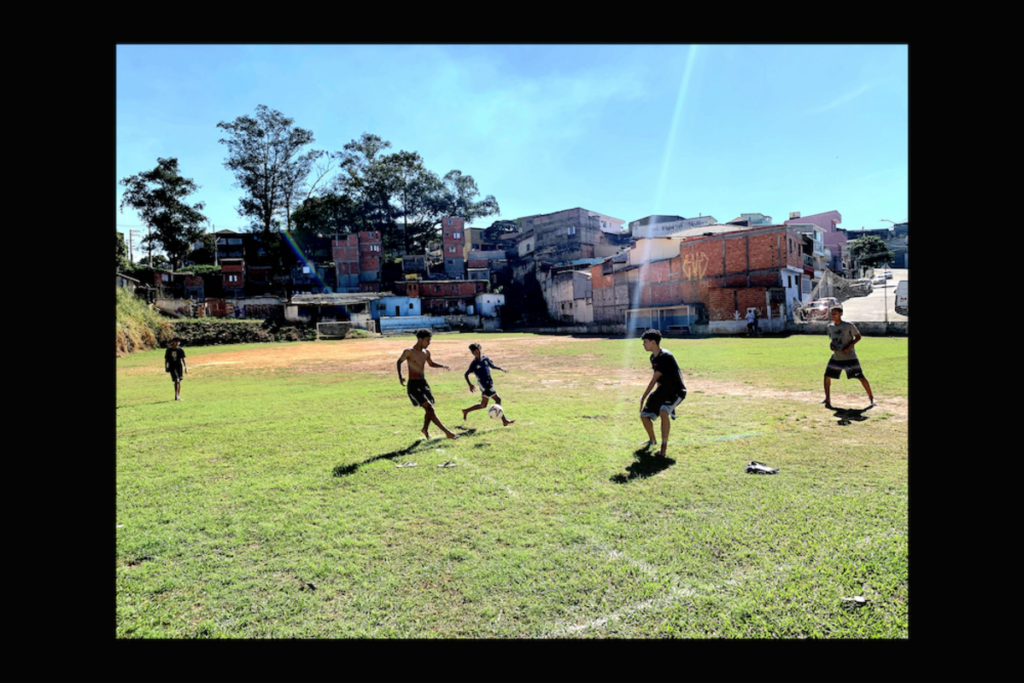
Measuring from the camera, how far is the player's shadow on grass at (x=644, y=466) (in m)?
5.88

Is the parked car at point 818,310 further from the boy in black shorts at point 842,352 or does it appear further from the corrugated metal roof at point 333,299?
the corrugated metal roof at point 333,299

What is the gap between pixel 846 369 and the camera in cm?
952

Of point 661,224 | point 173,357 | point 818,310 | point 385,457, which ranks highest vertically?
point 661,224

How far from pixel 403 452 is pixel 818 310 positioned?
33.9 meters

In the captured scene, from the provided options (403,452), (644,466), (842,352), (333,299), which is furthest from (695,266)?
(333,299)

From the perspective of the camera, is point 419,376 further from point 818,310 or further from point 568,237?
point 568,237

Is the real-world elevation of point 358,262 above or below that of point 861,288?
above

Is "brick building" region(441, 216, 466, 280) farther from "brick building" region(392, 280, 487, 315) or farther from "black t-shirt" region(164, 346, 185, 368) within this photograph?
"black t-shirt" region(164, 346, 185, 368)

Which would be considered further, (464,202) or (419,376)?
(464,202)

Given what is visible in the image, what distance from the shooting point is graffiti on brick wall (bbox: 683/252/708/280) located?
126 feet

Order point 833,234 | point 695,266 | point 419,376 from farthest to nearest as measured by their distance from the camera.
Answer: point 833,234 < point 695,266 < point 419,376

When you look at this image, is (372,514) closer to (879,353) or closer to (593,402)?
(593,402)
